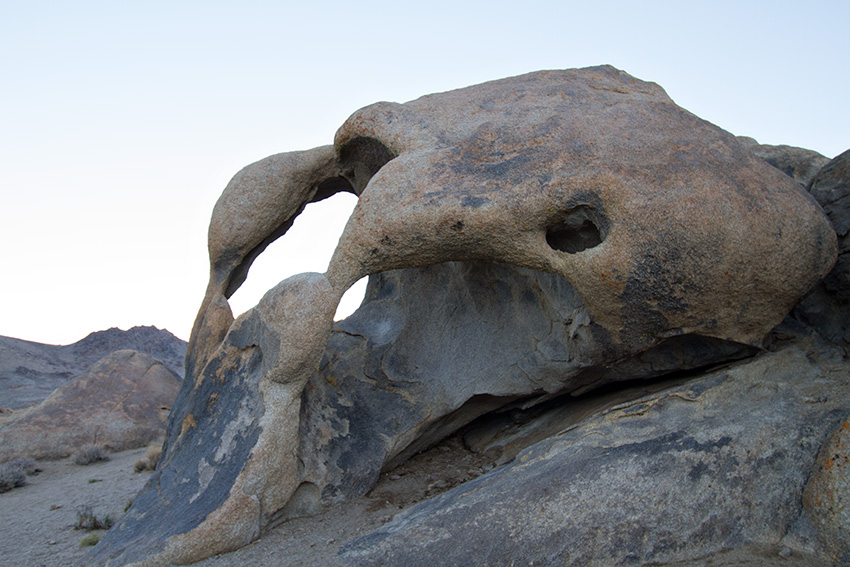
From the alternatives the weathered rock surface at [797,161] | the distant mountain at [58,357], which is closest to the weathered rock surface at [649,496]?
the weathered rock surface at [797,161]

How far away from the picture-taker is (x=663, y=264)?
338cm

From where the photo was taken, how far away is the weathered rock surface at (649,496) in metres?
3.09

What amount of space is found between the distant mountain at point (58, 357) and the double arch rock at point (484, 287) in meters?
7.87

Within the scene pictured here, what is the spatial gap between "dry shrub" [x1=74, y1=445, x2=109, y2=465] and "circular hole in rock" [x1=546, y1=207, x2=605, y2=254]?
20.6 feet

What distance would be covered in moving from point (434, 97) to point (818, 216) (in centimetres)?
268

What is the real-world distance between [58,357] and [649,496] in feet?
49.6

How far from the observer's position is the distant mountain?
12352mm

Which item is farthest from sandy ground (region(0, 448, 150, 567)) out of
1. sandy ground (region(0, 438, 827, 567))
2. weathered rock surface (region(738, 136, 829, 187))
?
weathered rock surface (region(738, 136, 829, 187))

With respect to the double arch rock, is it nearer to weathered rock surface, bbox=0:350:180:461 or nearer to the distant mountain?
weathered rock surface, bbox=0:350:180:461

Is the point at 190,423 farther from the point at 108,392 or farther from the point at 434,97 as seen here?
the point at 108,392

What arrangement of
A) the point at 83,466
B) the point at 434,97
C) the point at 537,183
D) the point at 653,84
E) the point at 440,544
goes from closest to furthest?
the point at 440,544
the point at 537,183
the point at 434,97
the point at 653,84
the point at 83,466

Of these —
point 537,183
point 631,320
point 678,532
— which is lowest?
point 678,532

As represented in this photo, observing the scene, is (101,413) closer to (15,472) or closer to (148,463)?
(15,472)

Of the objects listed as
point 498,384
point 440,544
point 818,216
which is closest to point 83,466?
point 498,384
